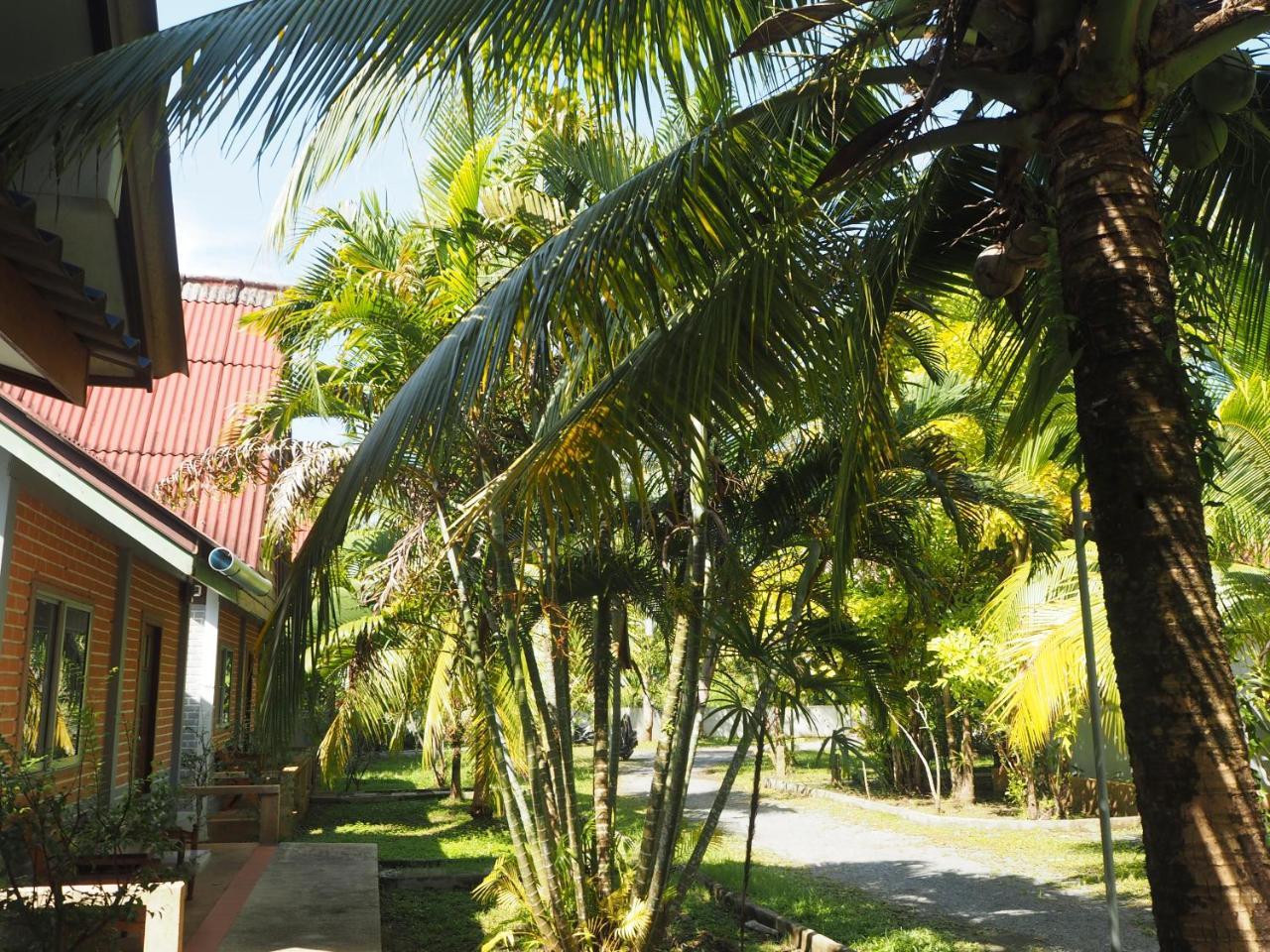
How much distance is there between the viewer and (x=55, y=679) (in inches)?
311

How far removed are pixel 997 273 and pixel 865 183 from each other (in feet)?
3.29

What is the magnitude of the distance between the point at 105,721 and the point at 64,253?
5672 millimetres

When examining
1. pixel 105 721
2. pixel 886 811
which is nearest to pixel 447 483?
pixel 105 721

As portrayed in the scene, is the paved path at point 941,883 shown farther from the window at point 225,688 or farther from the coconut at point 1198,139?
the window at point 225,688

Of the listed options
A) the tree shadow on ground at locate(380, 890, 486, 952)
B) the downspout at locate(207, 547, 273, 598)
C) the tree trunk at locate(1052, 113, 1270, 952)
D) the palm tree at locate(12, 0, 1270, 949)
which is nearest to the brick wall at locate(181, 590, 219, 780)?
the tree shadow on ground at locate(380, 890, 486, 952)

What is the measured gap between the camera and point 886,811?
18.5 m

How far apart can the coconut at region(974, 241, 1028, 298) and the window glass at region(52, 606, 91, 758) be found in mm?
6459

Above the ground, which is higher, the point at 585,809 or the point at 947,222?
the point at 947,222

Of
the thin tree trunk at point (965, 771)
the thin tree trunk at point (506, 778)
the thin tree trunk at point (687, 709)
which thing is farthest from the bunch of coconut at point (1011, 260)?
the thin tree trunk at point (965, 771)

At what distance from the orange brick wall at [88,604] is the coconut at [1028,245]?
5163mm

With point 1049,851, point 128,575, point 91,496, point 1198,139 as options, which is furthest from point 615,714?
point 1049,851

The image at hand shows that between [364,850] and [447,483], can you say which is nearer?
[447,483]

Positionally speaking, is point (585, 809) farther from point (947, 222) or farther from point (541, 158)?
point (947, 222)

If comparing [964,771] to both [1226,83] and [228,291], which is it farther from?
[1226,83]
